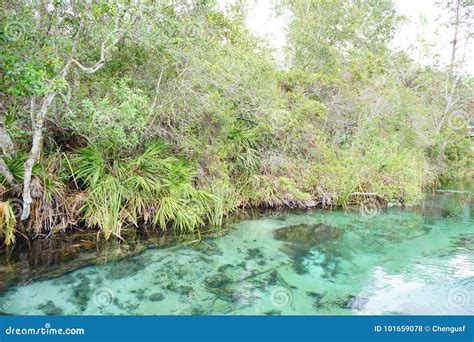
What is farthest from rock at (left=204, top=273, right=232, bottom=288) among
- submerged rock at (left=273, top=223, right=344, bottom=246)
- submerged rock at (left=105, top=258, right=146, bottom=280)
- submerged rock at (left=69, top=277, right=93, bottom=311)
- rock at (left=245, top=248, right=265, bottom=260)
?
submerged rock at (left=273, top=223, right=344, bottom=246)

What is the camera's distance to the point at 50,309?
3471 millimetres

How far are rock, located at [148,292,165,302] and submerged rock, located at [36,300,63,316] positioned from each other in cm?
94

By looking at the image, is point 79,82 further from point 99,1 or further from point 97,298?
point 97,298

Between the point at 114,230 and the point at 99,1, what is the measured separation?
11.3 feet

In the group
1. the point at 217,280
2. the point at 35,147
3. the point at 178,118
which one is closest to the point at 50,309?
the point at 217,280

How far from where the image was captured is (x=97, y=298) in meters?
3.77

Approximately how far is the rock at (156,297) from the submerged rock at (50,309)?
94cm

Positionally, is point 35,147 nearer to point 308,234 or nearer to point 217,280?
point 217,280

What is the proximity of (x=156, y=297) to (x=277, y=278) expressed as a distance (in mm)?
1658

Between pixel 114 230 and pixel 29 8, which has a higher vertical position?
pixel 29 8

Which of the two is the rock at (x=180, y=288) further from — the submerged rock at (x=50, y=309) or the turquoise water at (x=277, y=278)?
the submerged rock at (x=50, y=309)

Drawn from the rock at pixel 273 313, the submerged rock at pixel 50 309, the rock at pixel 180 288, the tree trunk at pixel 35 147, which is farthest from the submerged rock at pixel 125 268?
the rock at pixel 273 313

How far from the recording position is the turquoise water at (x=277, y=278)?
3736 mm
